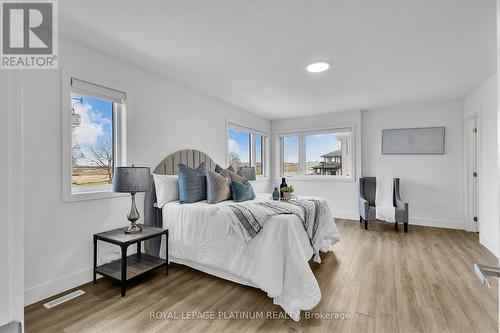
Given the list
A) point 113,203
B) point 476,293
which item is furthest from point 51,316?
point 476,293

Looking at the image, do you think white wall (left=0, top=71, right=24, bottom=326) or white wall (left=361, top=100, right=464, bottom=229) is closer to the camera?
white wall (left=0, top=71, right=24, bottom=326)

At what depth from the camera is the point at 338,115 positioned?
5.50m

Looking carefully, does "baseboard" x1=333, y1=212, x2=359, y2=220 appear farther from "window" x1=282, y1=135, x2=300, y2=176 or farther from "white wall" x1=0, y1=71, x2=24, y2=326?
"white wall" x1=0, y1=71, x2=24, y2=326

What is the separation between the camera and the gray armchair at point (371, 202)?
4.36 m

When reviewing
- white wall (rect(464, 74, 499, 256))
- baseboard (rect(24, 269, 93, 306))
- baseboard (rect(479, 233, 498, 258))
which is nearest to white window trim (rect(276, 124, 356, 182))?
white wall (rect(464, 74, 499, 256))

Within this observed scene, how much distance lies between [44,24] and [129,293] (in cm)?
238

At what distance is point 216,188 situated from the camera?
3.02m

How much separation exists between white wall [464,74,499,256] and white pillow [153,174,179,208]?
4.06m

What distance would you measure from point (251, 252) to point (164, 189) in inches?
51.5

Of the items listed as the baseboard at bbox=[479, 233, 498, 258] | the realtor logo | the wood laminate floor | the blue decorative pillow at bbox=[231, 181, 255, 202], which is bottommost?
the wood laminate floor

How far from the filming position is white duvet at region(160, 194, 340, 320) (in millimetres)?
2055

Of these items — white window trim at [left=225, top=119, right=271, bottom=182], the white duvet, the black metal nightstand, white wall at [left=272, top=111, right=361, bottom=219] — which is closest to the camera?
the white duvet

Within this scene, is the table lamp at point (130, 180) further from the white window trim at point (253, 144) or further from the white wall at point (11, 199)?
the white window trim at point (253, 144)

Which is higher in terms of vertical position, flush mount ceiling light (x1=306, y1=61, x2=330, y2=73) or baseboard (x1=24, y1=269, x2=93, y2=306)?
flush mount ceiling light (x1=306, y1=61, x2=330, y2=73)
